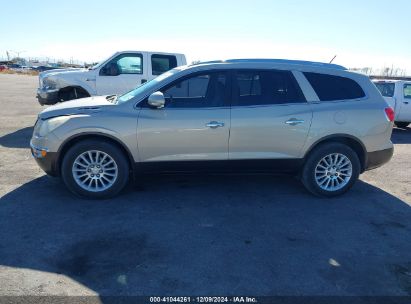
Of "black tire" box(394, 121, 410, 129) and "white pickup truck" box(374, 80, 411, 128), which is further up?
"white pickup truck" box(374, 80, 411, 128)

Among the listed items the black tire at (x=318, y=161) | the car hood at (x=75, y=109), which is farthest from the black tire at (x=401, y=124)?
the car hood at (x=75, y=109)

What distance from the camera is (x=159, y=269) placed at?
A: 126 inches

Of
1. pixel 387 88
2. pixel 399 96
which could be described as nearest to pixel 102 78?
pixel 387 88

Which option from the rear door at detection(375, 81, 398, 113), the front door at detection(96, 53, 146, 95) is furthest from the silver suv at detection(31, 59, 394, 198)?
the rear door at detection(375, 81, 398, 113)

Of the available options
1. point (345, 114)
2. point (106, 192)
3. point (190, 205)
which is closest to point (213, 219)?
point (190, 205)

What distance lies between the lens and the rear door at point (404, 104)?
427 inches

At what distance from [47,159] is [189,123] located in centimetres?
193

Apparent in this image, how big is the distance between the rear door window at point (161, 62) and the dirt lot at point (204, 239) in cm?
518

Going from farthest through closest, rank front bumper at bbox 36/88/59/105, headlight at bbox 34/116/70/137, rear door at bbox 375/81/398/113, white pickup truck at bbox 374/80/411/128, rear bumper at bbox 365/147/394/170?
rear door at bbox 375/81/398/113, white pickup truck at bbox 374/80/411/128, front bumper at bbox 36/88/59/105, rear bumper at bbox 365/147/394/170, headlight at bbox 34/116/70/137

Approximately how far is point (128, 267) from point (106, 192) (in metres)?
1.74

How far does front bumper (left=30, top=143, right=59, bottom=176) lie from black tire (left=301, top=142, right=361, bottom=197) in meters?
3.44

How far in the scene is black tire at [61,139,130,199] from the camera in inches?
182

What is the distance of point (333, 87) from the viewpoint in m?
5.03

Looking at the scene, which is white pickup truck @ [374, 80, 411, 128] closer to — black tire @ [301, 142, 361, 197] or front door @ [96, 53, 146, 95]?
black tire @ [301, 142, 361, 197]
